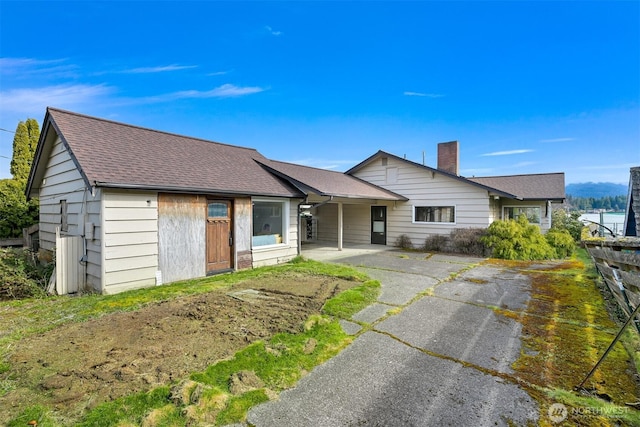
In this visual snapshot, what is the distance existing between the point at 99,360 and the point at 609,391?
5454 millimetres

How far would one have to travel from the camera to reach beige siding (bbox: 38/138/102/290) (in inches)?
250

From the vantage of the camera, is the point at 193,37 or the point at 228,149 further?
the point at 193,37

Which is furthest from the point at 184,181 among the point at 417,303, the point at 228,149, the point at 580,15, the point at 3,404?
the point at 580,15

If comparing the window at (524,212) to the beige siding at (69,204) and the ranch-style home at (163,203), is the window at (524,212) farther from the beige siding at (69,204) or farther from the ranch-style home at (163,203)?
the beige siding at (69,204)

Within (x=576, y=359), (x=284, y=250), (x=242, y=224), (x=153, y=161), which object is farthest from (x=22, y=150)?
(x=576, y=359)

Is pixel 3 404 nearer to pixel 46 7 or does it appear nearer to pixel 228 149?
pixel 228 149

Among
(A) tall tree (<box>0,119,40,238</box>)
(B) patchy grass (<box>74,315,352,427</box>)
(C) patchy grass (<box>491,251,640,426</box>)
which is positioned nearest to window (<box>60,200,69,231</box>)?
(A) tall tree (<box>0,119,40,238</box>)

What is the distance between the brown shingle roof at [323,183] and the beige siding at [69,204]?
5.71m

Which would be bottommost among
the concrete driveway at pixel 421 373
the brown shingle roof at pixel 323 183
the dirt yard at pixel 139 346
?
the concrete driveway at pixel 421 373

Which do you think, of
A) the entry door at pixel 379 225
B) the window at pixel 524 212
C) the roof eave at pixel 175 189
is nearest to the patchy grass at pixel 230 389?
the roof eave at pixel 175 189

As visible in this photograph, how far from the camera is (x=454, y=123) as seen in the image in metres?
19.9

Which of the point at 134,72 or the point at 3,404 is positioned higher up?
the point at 134,72

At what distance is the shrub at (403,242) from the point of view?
1446 centimetres

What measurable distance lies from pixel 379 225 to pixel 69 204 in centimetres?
1268
